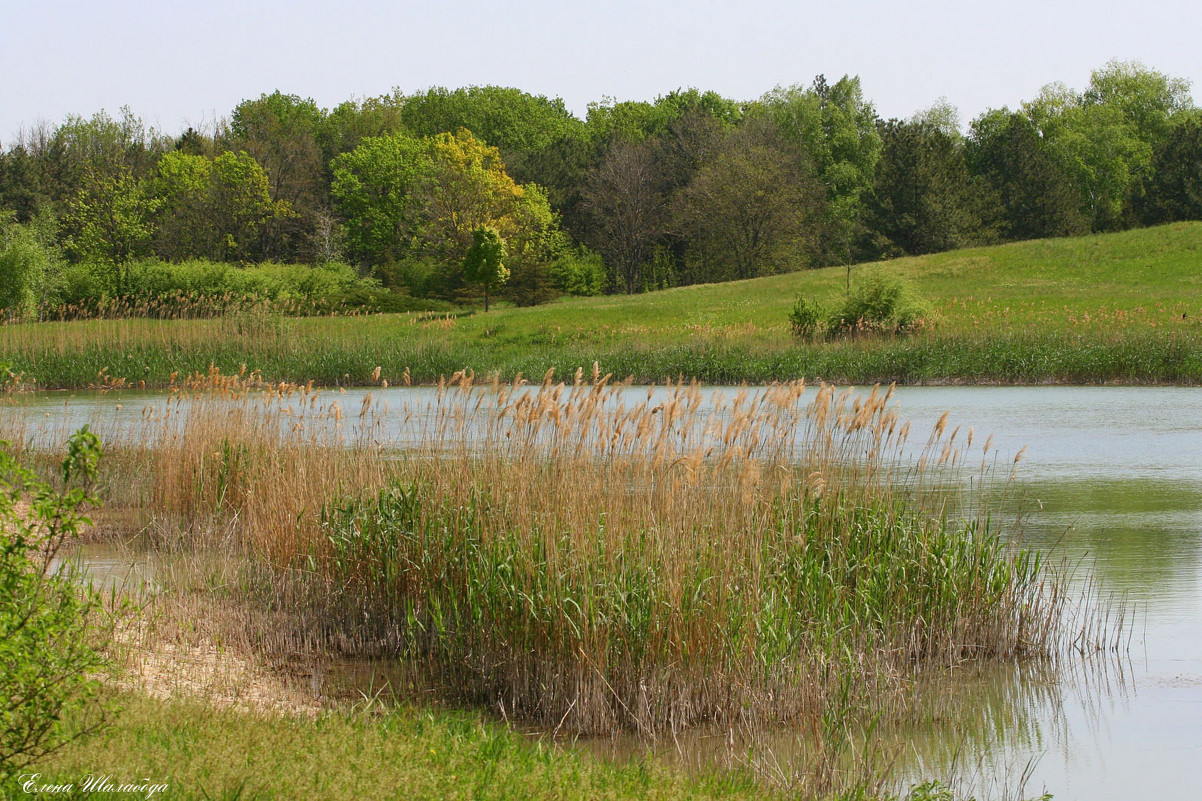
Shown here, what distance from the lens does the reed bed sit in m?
6.20

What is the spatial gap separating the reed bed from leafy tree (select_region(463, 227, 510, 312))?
41.9m

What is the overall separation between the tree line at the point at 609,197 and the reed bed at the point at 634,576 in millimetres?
48314

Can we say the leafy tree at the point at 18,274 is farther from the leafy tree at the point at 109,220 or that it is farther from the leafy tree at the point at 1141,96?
the leafy tree at the point at 1141,96

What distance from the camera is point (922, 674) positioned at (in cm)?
704

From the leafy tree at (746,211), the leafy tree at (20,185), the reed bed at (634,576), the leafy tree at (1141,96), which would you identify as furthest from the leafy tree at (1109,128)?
the reed bed at (634,576)

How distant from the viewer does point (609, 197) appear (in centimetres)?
6962

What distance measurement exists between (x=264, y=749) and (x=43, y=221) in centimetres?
5836

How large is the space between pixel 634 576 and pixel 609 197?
64.5 m

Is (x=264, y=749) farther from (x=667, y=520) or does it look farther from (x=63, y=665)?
(x=667, y=520)

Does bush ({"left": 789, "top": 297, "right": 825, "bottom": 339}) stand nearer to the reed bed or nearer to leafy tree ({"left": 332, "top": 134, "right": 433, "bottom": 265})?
the reed bed

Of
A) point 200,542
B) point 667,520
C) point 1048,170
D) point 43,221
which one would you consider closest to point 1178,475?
point 667,520

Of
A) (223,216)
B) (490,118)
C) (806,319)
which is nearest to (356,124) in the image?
(490,118)

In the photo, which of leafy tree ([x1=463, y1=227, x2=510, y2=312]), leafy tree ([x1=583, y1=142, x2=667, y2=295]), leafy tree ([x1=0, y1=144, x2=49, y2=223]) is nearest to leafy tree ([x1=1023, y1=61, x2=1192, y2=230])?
leafy tree ([x1=583, y1=142, x2=667, y2=295])

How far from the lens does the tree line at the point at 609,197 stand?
212 ft
